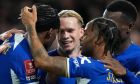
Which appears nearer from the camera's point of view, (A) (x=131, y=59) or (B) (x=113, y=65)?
(B) (x=113, y=65)

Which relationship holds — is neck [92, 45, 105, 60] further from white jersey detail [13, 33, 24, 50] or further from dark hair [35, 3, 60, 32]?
white jersey detail [13, 33, 24, 50]

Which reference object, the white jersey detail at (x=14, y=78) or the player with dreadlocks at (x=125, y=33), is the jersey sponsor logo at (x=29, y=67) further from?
the player with dreadlocks at (x=125, y=33)

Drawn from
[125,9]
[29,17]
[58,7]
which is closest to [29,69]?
[29,17]

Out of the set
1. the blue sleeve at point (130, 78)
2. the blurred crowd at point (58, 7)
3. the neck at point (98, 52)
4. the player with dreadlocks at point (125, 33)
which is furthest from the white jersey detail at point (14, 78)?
the blurred crowd at point (58, 7)

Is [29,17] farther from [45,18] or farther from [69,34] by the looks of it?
[69,34]

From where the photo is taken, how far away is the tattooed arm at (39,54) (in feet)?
15.8

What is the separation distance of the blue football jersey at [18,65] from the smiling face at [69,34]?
2.41 feet

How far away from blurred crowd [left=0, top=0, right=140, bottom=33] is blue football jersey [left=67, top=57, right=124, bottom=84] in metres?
6.14

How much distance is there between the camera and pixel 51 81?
526 centimetres

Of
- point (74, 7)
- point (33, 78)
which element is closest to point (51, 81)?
point (33, 78)

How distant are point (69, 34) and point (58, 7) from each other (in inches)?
213

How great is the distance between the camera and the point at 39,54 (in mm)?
4867

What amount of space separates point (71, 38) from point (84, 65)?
94cm

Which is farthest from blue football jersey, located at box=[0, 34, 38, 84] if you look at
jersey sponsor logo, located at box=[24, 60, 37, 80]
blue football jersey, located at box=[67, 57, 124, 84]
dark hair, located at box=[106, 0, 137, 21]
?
dark hair, located at box=[106, 0, 137, 21]
